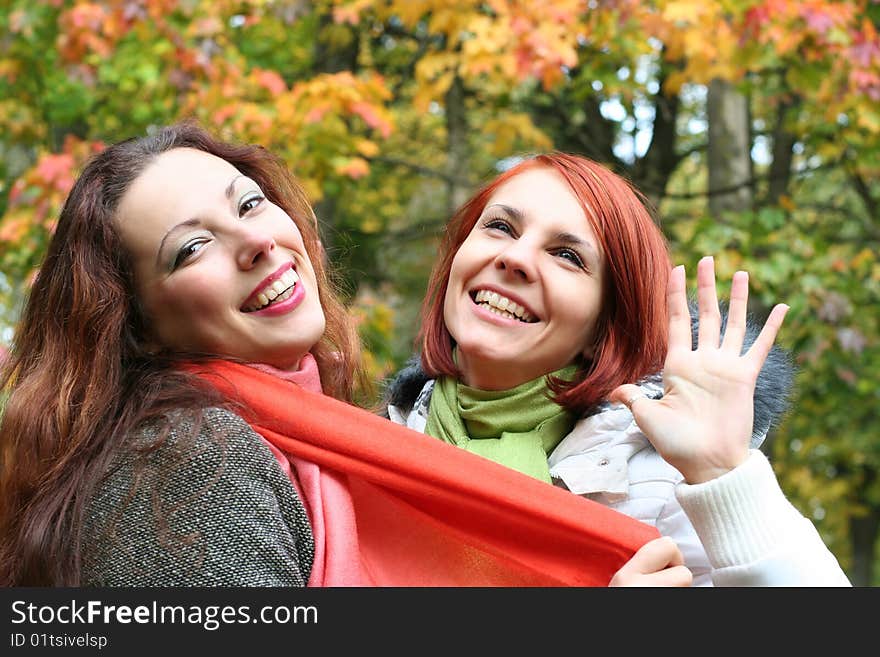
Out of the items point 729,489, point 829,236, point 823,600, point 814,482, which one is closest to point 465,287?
point 729,489

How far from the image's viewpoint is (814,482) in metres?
13.4

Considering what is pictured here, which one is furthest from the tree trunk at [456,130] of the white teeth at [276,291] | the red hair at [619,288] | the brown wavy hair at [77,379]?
the white teeth at [276,291]

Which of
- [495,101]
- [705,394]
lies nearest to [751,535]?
[705,394]

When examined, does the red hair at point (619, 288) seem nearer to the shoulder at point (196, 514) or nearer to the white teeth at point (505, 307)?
the white teeth at point (505, 307)

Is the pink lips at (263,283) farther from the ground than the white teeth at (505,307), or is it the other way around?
the pink lips at (263,283)

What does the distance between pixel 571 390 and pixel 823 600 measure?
28.5 inches

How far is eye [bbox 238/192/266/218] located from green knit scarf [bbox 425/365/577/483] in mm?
679

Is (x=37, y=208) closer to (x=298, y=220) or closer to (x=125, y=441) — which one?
(x=298, y=220)

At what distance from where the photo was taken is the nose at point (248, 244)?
7.23ft

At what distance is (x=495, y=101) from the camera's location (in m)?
7.60

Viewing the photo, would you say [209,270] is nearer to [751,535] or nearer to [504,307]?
[504,307]

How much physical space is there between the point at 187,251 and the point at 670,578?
44.4 inches

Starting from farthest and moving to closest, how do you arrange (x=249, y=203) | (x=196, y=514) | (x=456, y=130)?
(x=456, y=130)
(x=249, y=203)
(x=196, y=514)

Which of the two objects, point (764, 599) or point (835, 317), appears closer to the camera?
point (764, 599)
